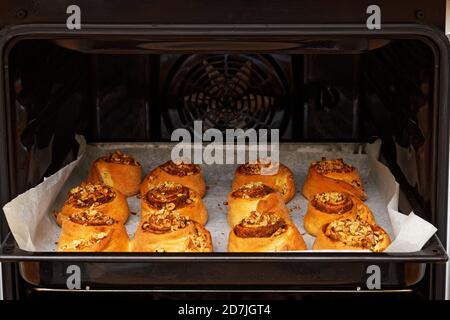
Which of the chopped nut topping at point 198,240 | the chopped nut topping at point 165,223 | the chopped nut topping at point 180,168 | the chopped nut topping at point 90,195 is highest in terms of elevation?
the chopped nut topping at point 180,168

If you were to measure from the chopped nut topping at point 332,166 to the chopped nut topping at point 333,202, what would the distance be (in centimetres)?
19

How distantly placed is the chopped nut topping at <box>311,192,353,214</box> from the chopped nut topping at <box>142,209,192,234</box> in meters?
0.35

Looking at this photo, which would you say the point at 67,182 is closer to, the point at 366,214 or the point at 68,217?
the point at 68,217

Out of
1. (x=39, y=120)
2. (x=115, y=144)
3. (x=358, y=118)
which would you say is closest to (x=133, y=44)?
(x=39, y=120)

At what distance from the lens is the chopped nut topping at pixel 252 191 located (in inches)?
67.2

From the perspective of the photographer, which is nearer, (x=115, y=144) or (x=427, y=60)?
(x=427, y=60)

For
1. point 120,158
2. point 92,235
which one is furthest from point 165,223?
point 120,158

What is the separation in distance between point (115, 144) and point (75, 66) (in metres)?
0.27

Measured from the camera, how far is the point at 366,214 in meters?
1.64

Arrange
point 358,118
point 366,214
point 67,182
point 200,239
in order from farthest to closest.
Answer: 1. point 358,118
2. point 67,182
3. point 366,214
4. point 200,239

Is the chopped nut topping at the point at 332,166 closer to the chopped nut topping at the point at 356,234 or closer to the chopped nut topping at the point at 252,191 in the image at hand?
the chopped nut topping at the point at 252,191

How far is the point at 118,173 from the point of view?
74.6 inches

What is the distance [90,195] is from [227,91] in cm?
50

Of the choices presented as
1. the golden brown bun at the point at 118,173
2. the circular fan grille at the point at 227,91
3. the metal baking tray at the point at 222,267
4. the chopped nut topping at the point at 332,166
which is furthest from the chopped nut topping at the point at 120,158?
the metal baking tray at the point at 222,267
